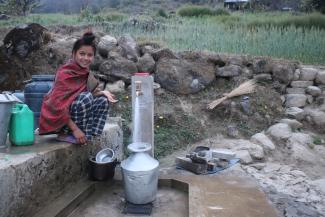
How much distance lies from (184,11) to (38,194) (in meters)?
14.2

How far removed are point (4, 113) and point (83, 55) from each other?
2.68ft

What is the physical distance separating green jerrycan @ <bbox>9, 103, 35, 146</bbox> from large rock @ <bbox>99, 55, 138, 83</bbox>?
3218mm

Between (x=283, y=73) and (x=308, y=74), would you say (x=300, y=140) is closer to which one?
(x=283, y=73)

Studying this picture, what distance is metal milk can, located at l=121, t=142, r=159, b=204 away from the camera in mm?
3119

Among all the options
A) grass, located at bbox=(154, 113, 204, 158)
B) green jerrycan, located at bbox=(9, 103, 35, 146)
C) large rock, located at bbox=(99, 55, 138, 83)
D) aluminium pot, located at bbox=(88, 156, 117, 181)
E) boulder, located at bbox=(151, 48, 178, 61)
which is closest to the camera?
green jerrycan, located at bbox=(9, 103, 35, 146)

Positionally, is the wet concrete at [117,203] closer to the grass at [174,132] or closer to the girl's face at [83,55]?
the girl's face at [83,55]

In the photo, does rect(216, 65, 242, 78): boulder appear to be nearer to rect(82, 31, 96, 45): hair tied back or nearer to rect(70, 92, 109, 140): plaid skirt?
rect(70, 92, 109, 140): plaid skirt

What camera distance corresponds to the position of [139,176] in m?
3.11

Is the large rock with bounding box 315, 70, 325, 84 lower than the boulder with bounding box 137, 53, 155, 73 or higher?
lower

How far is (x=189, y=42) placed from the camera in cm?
755

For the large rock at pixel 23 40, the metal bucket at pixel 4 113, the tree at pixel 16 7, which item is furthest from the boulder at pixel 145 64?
the tree at pixel 16 7

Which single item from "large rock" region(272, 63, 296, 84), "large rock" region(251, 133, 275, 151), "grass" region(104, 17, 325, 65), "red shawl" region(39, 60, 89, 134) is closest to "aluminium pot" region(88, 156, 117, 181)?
"red shawl" region(39, 60, 89, 134)

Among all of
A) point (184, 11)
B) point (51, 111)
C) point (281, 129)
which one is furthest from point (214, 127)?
point (184, 11)

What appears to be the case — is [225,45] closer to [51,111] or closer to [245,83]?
[245,83]
